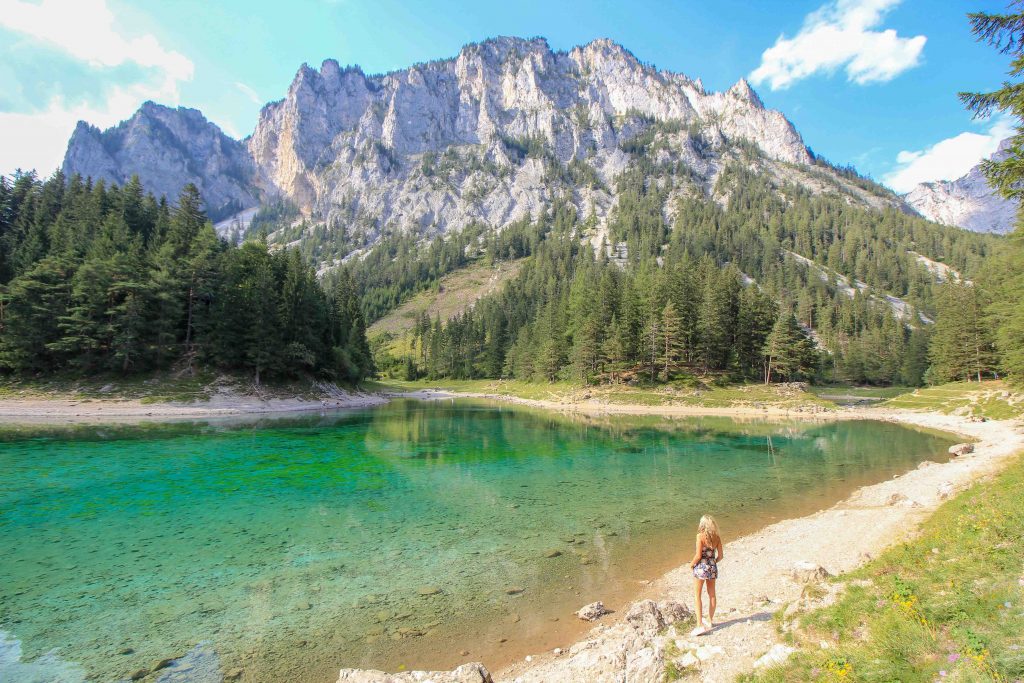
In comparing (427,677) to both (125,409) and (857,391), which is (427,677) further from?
(857,391)

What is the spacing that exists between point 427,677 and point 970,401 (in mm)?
73928

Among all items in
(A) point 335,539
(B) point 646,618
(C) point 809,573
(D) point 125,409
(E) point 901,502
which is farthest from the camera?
(D) point 125,409

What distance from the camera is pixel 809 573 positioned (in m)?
11.7

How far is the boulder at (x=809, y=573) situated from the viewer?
11.4 m

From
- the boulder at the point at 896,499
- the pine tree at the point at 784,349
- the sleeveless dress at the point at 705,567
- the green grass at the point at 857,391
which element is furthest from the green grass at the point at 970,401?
the sleeveless dress at the point at 705,567

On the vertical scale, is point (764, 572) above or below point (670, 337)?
below

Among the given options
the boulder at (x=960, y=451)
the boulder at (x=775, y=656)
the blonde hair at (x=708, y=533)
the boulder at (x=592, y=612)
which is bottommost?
the boulder at (x=592, y=612)

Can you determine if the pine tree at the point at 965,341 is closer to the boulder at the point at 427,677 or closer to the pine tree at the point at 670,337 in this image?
the pine tree at the point at 670,337

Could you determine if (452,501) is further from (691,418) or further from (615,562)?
(691,418)

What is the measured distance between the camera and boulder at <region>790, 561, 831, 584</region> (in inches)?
451

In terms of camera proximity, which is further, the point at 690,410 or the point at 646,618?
the point at 690,410

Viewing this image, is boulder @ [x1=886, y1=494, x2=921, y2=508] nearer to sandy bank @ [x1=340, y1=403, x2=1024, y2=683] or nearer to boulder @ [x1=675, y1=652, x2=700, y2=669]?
sandy bank @ [x1=340, y1=403, x2=1024, y2=683]

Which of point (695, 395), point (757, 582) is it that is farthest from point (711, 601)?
point (695, 395)

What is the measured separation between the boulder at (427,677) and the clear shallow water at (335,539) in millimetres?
1581
